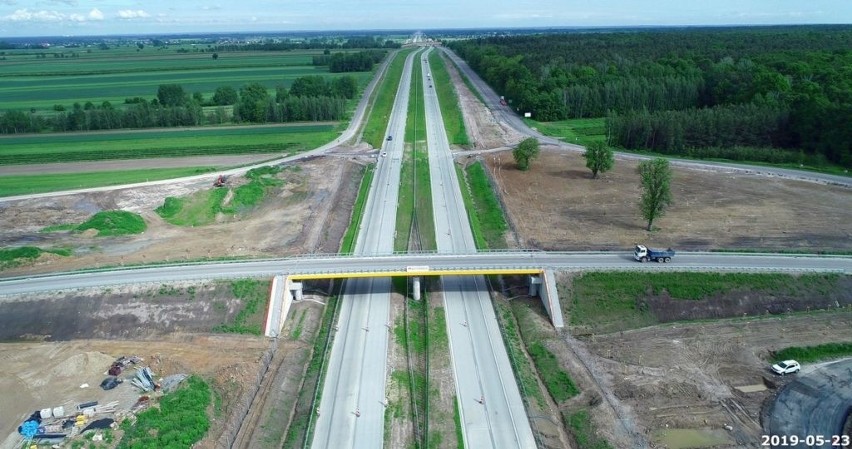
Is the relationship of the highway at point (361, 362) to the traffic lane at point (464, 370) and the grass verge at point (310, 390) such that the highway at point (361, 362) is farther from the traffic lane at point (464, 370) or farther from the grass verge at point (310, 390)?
the traffic lane at point (464, 370)

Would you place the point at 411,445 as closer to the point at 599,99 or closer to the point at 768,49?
the point at 599,99

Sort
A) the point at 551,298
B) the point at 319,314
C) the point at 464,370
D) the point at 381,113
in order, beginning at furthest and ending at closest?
the point at 381,113 < the point at 319,314 < the point at 551,298 < the point at 464,370

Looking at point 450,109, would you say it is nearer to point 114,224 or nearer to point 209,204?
point 209,204

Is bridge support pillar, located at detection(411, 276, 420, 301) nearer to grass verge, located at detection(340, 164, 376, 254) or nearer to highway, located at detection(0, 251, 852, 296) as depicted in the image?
highway, located at detection(0, 251, 852, 296)

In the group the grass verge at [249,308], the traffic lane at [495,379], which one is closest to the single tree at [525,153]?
the traffic lane at [495,379]

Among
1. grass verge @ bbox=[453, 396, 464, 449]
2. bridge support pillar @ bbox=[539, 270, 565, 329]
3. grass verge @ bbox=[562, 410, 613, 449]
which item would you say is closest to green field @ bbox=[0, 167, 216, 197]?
bridge support pillar @ bbox=[539, 270, 565, 329]

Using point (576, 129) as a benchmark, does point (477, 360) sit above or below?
below

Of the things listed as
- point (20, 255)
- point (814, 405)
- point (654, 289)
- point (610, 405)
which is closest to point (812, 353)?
point (814, 405)
